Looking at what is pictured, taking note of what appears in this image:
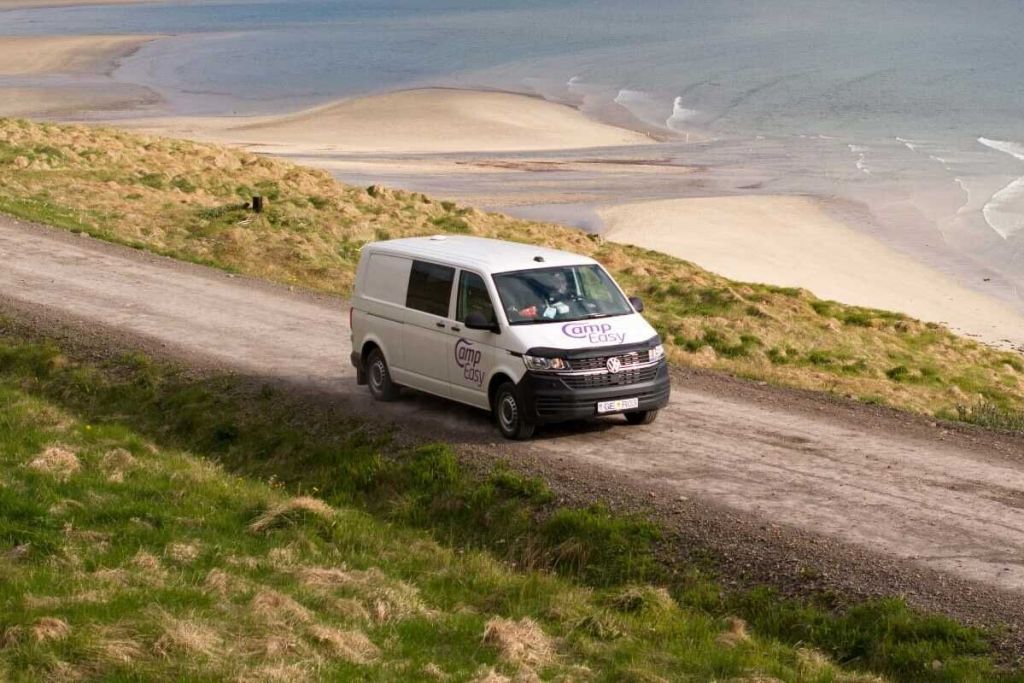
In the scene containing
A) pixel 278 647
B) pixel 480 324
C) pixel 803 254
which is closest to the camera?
pixel 278 647

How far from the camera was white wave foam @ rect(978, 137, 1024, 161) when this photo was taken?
70250mm

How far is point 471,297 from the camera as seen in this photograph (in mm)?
17594

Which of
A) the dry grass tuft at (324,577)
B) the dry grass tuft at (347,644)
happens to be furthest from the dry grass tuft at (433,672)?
the dry grass tuft at (324,577)

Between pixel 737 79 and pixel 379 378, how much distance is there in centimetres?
8980

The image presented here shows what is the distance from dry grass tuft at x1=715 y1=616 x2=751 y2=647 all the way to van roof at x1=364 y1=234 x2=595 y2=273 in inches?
252

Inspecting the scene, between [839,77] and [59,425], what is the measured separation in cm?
9492

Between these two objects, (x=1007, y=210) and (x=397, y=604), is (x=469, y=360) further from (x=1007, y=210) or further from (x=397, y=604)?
(x=1007, y=210)

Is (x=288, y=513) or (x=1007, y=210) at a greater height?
(x=1007, y=210)

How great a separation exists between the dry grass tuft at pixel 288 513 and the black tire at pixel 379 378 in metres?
4.01

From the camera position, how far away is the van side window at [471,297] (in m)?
17.4

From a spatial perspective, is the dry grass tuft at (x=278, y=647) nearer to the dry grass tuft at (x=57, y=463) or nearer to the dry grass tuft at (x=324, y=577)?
the dry grass tuft at (x=324, y=577)

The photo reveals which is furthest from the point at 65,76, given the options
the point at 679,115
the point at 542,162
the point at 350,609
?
the point at 350,609

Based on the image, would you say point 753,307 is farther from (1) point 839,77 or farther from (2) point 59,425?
(1) point 839,77

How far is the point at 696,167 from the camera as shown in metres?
63.1
